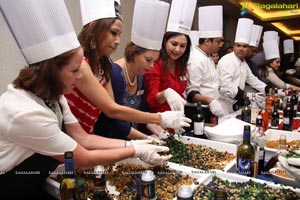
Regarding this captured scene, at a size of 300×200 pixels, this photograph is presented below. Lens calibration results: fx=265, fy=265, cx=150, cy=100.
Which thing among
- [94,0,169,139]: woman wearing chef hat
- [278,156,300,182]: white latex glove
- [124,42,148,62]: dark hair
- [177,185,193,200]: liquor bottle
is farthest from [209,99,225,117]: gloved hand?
[177,185,193,200]: liquor bottle

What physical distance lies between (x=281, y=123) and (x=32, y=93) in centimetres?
186

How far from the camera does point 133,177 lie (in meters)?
1.18

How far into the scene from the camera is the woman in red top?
78.4 inches

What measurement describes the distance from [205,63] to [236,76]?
2.30ft

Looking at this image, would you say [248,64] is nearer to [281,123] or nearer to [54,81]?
[281,123]

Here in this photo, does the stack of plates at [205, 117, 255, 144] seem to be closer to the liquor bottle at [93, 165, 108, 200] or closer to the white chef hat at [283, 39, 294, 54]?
the liquor bottle at [93, 165, 108, 200]

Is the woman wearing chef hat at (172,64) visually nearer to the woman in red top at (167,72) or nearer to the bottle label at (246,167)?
the woman in red top at (167,72)

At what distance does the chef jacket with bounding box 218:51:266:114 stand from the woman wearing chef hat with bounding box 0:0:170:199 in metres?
2.27

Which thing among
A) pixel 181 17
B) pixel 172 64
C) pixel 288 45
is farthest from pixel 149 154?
pixel 288 45

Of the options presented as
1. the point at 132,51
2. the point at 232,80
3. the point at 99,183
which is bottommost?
the point at 232,80

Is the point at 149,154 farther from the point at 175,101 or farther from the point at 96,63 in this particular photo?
the point at 175,101

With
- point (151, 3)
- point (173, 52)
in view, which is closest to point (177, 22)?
point (173, 52)

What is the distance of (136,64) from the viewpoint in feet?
5.59

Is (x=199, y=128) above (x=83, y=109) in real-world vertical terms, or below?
below
